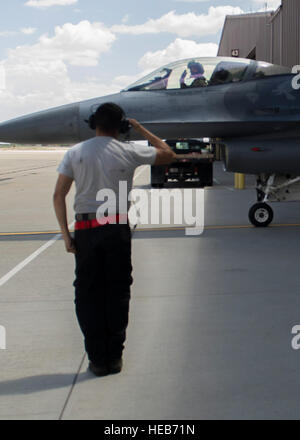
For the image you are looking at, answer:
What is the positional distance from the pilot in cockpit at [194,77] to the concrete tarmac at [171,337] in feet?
8.94

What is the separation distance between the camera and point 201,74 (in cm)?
984

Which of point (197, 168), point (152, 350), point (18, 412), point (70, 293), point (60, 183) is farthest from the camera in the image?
point (197, 168)

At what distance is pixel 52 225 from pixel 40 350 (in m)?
6.86

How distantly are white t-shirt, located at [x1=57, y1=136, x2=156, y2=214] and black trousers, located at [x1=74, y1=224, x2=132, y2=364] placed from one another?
0.63 feet

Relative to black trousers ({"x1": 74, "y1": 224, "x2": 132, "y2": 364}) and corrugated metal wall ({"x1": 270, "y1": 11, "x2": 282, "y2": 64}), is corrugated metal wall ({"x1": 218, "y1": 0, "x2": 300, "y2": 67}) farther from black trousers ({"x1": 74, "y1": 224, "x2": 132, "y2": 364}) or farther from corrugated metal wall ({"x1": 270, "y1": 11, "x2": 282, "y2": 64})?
black trousers ({"x1": 74, "y1": 224, "x2": 132, "y2": 364})

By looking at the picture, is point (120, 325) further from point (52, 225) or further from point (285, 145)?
point (52, 225)

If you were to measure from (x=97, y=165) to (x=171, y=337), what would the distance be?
1.57 m

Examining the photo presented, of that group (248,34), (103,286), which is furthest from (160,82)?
(248,34)

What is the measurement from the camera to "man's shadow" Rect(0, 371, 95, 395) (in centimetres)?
372

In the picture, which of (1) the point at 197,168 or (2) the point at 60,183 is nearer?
(2) the point at 60,183

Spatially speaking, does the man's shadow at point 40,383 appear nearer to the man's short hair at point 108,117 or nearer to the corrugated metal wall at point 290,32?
the man's short hair at point 108,117
